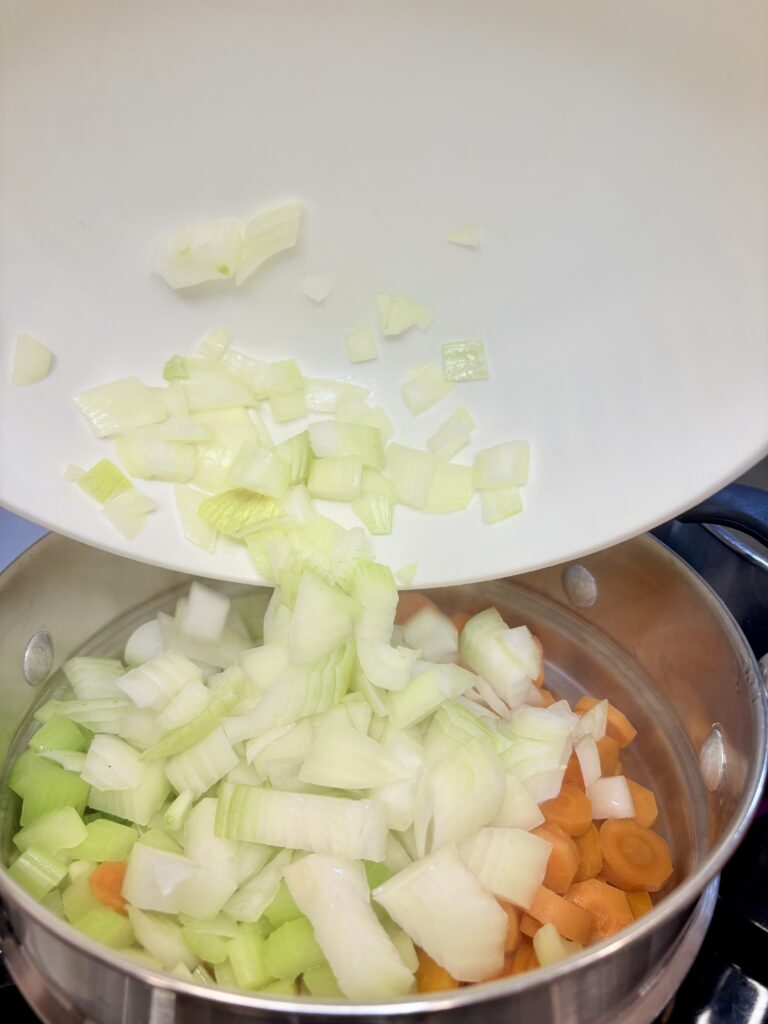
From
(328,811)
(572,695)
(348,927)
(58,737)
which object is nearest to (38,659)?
(58,737)

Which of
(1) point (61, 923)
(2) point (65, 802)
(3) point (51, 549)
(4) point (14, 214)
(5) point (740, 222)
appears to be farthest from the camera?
(3) point (51, 549)

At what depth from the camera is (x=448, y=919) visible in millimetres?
889

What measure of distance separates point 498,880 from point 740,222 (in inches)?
29.2

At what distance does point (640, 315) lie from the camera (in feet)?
3.24

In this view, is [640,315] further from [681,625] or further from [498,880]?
[498,880]

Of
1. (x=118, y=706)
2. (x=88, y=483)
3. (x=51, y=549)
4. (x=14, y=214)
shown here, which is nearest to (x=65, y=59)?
(x=14, y=214)

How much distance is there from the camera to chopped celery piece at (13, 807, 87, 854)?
1029 mm

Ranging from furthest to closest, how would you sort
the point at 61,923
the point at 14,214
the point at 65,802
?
the point at 65,802 → the point at 14,214 → the point at 61,923

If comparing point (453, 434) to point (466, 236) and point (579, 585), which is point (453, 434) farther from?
point (579, 585)

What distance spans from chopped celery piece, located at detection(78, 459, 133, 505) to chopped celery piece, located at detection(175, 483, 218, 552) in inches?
2.9

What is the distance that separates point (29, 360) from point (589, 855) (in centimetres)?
92

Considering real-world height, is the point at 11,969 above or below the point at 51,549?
below

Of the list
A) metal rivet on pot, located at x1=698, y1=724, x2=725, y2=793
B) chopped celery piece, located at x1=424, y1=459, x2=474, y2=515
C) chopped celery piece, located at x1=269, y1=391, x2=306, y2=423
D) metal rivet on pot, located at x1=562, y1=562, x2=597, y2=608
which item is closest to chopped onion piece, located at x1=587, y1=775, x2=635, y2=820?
metal rivet on pot, located at x1=698, y1=724, x2=725, y2=793

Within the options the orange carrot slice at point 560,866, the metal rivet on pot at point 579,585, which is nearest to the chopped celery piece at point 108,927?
the orange carrot slice at point 560,866
